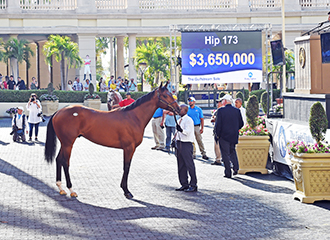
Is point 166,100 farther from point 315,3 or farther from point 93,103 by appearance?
point 315,3

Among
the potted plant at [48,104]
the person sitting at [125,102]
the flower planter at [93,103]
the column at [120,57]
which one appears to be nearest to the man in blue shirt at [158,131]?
the person sitting at [125,102]

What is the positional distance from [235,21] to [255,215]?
33802 mm

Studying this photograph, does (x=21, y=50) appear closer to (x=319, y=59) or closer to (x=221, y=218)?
(x=319, y=59)

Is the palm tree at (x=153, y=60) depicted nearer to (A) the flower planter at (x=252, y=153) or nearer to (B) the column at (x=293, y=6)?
(B) the column at (x=293, y=6)

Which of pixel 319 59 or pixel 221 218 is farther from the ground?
pixel 319 59

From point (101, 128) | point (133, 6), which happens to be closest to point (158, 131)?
point (101, 128)

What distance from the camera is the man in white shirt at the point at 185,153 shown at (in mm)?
11031

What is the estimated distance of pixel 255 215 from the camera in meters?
8.86

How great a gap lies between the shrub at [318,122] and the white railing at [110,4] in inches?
1291

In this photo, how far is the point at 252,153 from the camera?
13.2 meters

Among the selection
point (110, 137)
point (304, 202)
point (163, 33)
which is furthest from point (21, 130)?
point (163, 33)

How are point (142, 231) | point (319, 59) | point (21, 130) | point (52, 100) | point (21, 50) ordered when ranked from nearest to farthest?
point (142, 231) → point (319, 59) → point (21, 130) → point (52, 100) → point (21, 50)

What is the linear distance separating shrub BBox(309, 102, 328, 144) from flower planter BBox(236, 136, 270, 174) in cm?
314

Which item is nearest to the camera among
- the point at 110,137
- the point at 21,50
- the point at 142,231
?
the point at 142,231
